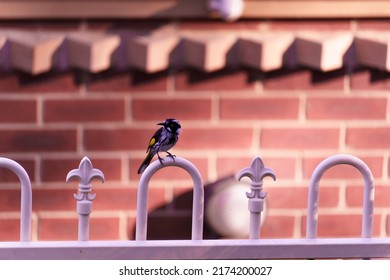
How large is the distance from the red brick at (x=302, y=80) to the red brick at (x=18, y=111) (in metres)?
0.63

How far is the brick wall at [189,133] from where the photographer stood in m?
1.75

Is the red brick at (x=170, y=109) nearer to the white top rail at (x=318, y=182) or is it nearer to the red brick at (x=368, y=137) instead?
the red brick at (x=368, y=137)

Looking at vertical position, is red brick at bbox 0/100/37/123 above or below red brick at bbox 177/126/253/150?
above

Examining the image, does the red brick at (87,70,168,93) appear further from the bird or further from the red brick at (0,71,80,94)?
the bird

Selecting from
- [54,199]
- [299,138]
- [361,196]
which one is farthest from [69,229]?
[361,196]

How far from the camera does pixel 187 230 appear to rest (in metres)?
1.83

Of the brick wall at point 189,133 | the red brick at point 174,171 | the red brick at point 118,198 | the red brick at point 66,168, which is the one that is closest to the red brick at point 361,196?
the brick wall at point 189,133

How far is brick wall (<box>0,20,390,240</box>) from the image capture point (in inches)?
69.0

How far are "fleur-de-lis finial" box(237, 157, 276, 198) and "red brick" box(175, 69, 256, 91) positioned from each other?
1.65ft

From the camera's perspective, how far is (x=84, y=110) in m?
1.76

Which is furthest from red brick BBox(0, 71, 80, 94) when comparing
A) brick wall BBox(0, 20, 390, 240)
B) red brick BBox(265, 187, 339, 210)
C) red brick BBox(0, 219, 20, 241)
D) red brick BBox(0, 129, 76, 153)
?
red brick BBox(265, 187, 339, 210)

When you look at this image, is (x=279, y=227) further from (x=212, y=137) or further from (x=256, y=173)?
(x=256, y=173)

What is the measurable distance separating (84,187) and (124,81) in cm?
51

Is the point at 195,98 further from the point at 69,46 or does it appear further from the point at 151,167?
the point at 151,167
